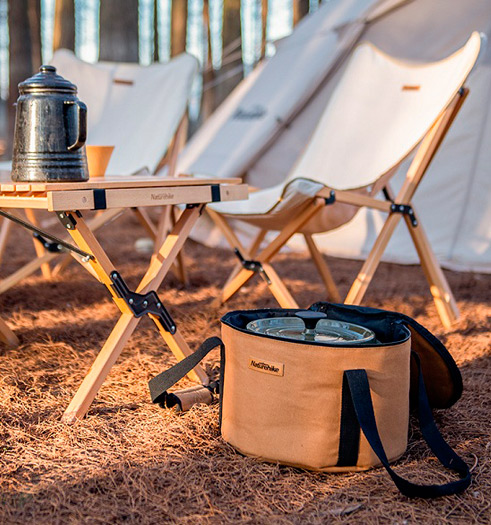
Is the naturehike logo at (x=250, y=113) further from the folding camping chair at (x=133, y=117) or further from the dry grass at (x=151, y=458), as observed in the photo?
the dry grass at (x=151, y=458)

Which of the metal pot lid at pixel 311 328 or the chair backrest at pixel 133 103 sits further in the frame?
the chair backrest at pixel 133 103

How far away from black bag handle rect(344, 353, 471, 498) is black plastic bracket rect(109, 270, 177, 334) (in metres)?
0.66

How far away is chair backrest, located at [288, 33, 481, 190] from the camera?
2.63 m

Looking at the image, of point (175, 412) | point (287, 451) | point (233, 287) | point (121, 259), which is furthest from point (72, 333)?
point (121, 259)

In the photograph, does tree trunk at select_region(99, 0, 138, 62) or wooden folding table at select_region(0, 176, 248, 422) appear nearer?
wooden folding table at select_region(0, 176, 248, 422)

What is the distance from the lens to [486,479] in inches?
58.6

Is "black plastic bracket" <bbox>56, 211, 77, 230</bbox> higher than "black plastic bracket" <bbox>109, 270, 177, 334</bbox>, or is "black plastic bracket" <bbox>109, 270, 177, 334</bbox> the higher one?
"black plastic bracket" <bbox>56, 211, 77, 230</bbox>

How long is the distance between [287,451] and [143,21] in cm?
1512

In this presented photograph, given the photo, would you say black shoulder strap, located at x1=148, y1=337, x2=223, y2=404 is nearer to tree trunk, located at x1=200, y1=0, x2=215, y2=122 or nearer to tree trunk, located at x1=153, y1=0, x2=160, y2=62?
tree trunk, located at x1=200, y1=0, x2=215, y2=122

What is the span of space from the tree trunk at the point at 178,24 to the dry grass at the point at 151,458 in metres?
5.67

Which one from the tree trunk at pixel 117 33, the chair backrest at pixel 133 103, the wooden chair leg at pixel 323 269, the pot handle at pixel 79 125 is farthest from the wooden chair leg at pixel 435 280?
the tree trunk at pixel 117 33

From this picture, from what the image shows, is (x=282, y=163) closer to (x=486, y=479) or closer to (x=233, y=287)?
(x=233, y=287)

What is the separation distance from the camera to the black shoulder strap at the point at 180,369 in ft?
5.39

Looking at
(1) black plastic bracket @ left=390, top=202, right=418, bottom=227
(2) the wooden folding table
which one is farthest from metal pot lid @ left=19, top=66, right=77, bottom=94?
(1) black plastic bracket @ left=390, top=202, right=418, bottom=227
